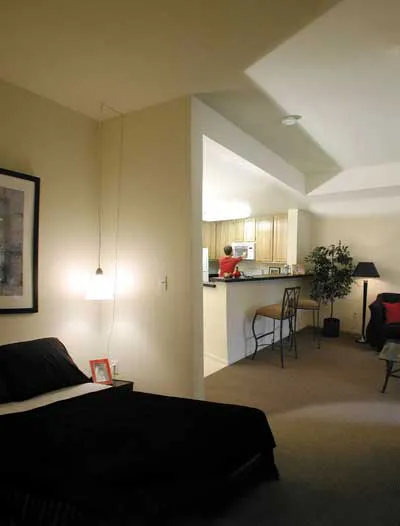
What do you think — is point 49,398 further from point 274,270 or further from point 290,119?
point 274,270

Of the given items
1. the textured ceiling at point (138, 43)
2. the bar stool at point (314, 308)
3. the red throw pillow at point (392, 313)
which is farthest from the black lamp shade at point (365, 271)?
the textured ceiling at point (138, 43)

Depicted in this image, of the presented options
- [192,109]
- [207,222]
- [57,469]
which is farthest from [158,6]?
[207,222]

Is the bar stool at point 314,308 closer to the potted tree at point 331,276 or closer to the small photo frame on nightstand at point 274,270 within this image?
the potted tree at point 331,276

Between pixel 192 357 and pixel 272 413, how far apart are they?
0.90 m

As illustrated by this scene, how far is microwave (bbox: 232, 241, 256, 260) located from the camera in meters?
7.27

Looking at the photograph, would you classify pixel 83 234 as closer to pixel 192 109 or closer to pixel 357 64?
pixel 192 109

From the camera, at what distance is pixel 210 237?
26.8 feet

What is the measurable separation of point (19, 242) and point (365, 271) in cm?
511

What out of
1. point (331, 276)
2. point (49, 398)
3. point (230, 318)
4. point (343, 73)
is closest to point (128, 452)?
point (49, 398)

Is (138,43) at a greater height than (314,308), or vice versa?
(138,43)

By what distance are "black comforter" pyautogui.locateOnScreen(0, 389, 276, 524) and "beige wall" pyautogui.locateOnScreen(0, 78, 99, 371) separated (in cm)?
98

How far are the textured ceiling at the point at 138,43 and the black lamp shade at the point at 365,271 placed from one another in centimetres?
408

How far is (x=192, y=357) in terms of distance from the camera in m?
3.06

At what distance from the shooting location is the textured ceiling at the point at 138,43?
205cm
